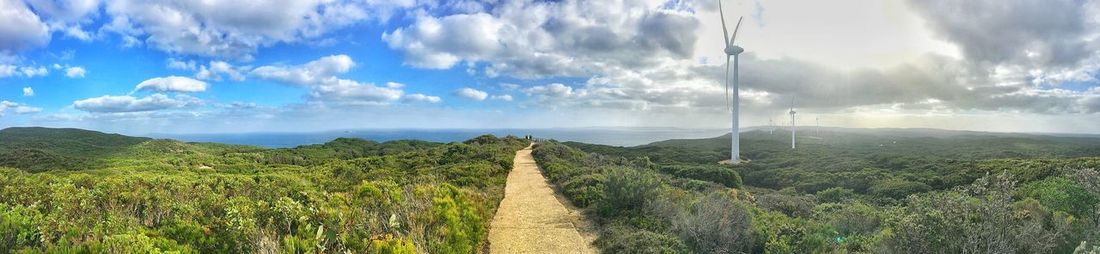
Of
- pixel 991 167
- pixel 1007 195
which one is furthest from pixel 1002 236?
pixel 991 167

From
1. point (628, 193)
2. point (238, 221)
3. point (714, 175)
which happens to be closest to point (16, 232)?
point (238, 221)

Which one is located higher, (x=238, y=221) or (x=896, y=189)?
(x=238, y=221)

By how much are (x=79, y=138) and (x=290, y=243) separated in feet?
309

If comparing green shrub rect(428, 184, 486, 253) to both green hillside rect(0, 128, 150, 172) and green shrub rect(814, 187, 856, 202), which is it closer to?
green shrub rect(814, 187, 856, 202)

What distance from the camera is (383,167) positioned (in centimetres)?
3425

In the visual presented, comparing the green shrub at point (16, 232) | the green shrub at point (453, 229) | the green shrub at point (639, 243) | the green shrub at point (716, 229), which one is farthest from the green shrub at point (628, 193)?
the green shrub at point (16, 232)

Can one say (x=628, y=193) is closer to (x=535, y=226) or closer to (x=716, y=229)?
(x=535, y=226)

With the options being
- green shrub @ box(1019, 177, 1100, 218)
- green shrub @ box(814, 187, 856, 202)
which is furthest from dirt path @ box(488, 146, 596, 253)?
green shrub @ box(814, 187, 856, 202)

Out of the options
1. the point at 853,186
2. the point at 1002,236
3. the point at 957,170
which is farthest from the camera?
the point at 957,170

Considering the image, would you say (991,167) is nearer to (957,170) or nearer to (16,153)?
(957,170)

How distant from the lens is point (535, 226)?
41.1 ft

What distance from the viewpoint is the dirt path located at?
34.6ft

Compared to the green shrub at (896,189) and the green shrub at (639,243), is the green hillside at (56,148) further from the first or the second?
the green shrub at (896,189)

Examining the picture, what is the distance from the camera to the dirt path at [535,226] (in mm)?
10553
